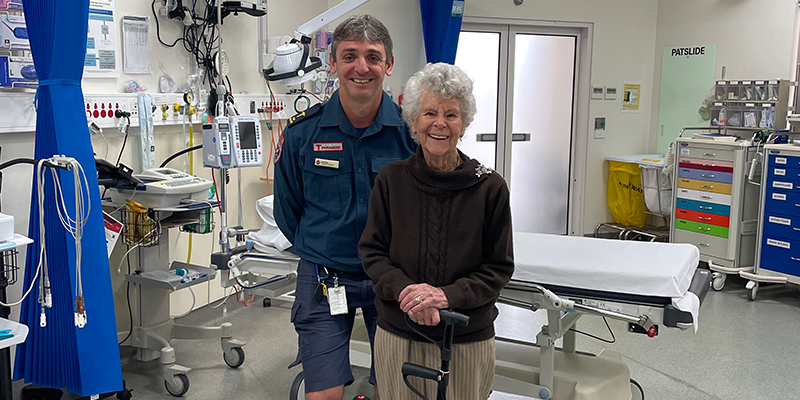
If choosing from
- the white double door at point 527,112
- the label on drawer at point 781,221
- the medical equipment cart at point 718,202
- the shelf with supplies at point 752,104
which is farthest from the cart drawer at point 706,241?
the white double door at point 527,112

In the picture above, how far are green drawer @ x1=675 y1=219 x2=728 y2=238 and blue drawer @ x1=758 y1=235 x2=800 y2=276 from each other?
1.08ft

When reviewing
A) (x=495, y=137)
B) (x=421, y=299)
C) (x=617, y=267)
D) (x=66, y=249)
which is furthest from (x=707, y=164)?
(x=66, y=249)

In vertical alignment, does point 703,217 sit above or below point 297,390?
above

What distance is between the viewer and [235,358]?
3.58 m

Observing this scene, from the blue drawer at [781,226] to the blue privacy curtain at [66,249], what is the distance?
13.7ft

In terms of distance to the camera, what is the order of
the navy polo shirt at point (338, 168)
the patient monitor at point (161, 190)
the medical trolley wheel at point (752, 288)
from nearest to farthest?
the navy polo shirt at point (338, 168) → the patient monitor at point (161, 190) → the medical trolley wheel at point (752, 288)

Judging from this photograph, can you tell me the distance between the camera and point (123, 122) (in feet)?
12.0

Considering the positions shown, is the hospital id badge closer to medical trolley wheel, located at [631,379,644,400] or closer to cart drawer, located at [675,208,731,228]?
medical trolley wheel, located at [631,379,644,400]

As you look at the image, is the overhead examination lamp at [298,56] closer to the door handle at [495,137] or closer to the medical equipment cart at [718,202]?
the door handle at [495,137]

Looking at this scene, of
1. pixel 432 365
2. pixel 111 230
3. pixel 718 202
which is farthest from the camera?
pixel 718 202

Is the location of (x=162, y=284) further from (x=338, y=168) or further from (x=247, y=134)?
(x=338, y=168)

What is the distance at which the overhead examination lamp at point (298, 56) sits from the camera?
3816 mm

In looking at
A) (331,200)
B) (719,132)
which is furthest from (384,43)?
(719,132)

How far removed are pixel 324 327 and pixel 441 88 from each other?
2.72 ft
